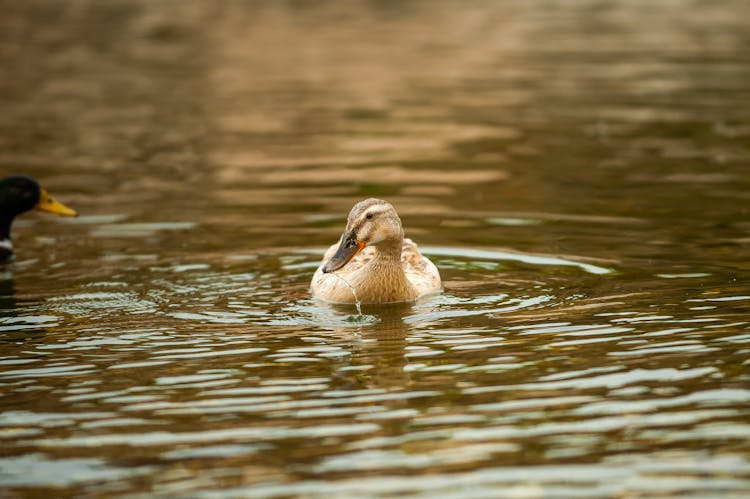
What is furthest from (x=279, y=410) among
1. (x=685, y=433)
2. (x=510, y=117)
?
(x=510, y=117)

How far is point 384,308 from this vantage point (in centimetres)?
1109

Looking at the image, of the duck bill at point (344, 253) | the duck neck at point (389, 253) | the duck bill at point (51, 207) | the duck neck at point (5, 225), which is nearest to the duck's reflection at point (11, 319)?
the duck neck at point (5, 225)

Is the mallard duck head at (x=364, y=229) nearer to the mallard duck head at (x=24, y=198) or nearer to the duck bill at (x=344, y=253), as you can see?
the duck bill at (x=344, y=253)

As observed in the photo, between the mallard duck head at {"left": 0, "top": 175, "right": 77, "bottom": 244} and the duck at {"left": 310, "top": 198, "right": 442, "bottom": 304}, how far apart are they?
13.9 feet

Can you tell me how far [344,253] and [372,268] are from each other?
0.49m

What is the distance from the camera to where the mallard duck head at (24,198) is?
14.4 meters

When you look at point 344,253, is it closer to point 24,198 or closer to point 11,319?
point 11,319

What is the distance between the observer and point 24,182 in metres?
14.5

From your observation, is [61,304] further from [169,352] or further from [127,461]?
[127,461]

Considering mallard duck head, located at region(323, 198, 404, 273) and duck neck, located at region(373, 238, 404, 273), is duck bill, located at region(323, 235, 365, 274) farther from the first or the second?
duck neck, located at region(373, 238, 404, 273)

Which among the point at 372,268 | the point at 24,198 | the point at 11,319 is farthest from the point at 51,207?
the point at 372,268

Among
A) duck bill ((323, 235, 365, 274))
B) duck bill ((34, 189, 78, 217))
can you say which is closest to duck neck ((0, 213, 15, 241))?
duck bill ((34, 189, 78, 217))

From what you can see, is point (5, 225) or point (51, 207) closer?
point (5, 225)

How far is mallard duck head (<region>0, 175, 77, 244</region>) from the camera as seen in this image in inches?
565
